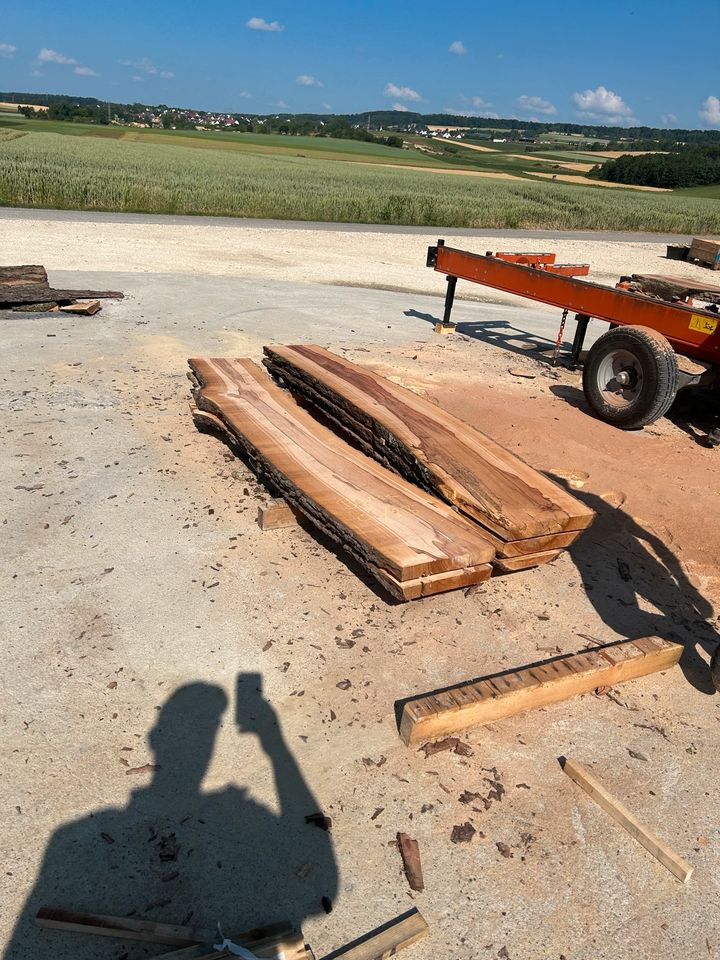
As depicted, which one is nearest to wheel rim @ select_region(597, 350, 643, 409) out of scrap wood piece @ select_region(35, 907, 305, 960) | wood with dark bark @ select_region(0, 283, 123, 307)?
scrap wood piece @ select_region(35, 907, 305, 960)

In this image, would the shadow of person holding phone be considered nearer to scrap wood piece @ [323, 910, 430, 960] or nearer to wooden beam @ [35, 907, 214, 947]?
wooden beam @ [35, 907, 214, 947]

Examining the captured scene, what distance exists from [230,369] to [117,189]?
18955 mm

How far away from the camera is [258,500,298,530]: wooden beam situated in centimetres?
469

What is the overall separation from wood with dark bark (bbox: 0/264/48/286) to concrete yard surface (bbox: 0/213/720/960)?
4166mm

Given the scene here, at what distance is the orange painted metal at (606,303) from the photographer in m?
6.76

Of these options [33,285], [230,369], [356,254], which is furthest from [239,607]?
[356,254]

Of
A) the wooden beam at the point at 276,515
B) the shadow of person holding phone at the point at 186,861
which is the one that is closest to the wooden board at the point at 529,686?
the shadow of person holding phone at the point at 186,861

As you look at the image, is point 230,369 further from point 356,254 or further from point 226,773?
point 356,254

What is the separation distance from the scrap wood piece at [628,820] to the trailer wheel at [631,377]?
15.4 feet

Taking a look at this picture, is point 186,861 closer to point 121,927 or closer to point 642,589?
point 121,927

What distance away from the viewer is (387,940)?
2275mm

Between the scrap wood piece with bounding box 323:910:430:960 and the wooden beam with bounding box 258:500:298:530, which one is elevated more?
the wooden beam with bounding box 258:500:298:530

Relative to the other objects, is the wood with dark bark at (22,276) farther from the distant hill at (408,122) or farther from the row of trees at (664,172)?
the distant hill at (408,122)

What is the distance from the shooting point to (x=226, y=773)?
2.91m
